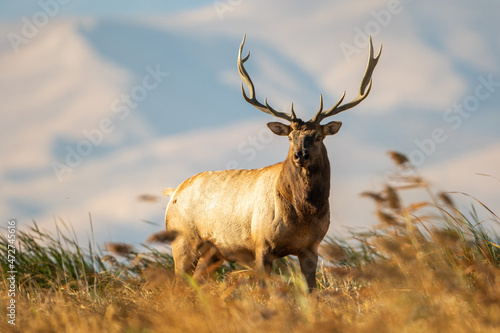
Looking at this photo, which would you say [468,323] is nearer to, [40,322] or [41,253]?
[40,322]

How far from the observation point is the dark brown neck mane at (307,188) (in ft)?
21.2

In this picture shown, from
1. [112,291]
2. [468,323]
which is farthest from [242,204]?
[468,323]

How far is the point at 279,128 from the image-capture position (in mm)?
6938

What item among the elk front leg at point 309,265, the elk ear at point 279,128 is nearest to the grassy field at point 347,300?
the elk front leg at point 309,265

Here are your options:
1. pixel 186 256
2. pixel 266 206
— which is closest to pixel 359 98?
pixel 266 206

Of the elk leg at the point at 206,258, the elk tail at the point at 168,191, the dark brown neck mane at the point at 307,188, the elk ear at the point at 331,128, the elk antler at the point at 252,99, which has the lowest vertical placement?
the elk leg at the point at 206,258

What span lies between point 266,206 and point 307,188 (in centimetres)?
56

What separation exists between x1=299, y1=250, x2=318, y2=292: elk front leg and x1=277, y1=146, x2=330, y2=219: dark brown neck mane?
1.65 feet

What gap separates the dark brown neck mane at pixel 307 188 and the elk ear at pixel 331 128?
0.89 feet

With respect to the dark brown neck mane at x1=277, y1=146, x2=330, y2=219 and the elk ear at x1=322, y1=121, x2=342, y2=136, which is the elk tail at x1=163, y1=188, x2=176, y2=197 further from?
the elk ear at x1=322, y1=121, x2=342, y2=136

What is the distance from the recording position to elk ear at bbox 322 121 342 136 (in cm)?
678

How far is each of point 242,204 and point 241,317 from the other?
10.1 ft

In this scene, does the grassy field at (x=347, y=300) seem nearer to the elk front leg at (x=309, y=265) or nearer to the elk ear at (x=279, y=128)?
the elk front leg at (x=309, y=265)

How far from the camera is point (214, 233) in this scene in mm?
7316
